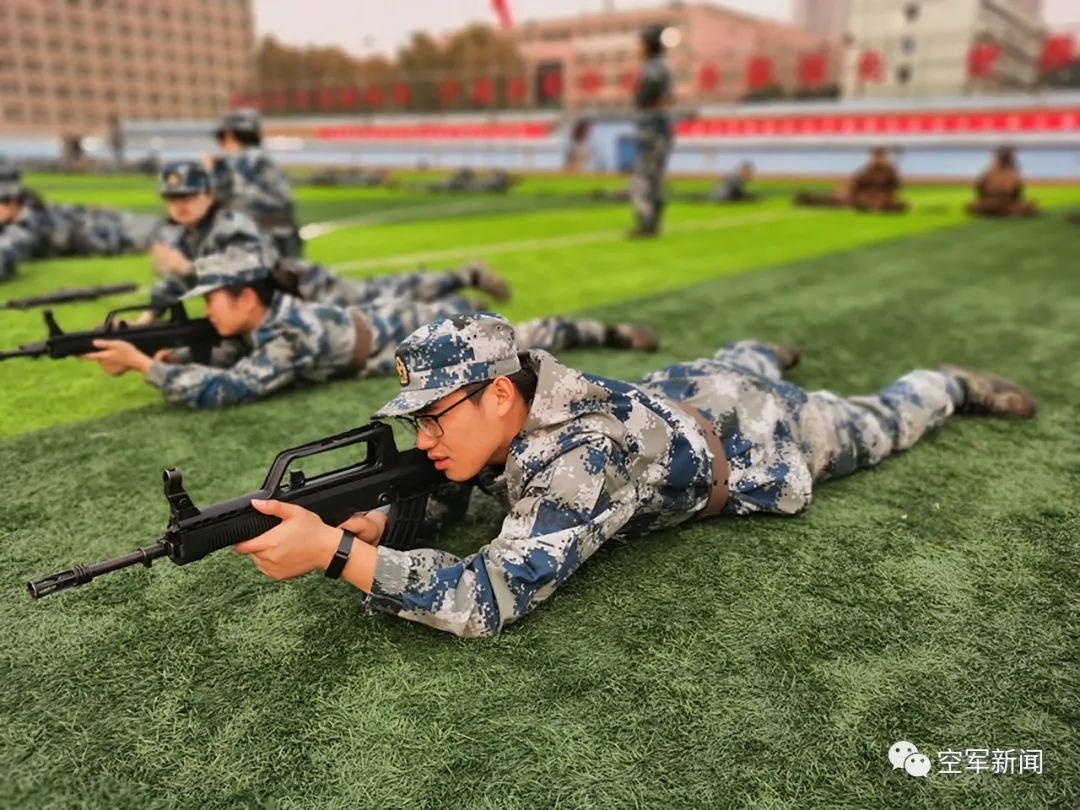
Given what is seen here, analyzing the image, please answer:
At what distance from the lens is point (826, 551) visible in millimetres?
2600

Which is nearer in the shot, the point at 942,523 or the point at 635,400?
the point at 635,400

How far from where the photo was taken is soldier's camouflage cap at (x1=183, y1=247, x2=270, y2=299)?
378 cm

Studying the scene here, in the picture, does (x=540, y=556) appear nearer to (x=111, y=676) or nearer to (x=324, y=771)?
(x=324, y=771)

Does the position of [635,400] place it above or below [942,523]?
above

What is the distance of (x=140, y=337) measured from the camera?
12.7ft

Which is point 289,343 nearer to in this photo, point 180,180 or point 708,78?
point 180,180

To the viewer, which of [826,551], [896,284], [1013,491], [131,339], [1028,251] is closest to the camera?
[826,551]

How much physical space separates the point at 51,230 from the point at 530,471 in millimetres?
8543

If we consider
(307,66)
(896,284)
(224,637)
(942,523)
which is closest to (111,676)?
(224,637)

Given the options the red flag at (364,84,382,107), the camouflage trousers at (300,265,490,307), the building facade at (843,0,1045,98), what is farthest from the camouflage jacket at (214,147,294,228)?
the red flag at (364,84,382,107)

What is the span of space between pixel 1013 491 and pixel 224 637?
2718 millimetres

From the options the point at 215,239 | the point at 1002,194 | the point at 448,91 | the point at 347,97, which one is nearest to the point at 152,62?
the point at 347,97

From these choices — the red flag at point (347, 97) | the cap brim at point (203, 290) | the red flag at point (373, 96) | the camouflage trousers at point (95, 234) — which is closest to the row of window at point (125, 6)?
the red flag at point (347, 97)

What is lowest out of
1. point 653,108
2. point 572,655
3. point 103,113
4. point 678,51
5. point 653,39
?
point 572,655
